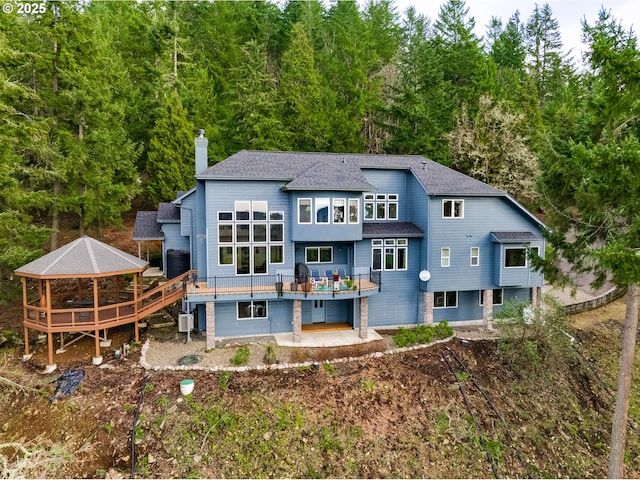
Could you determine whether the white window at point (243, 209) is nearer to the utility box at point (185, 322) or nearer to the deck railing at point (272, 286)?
the deck railing at point (272, 286)

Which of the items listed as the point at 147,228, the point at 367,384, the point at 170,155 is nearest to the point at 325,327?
the point at 367,384

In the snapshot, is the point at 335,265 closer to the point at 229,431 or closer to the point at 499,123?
the point at 229,431

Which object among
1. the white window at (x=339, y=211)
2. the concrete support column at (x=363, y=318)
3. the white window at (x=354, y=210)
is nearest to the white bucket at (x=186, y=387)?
the concrete support column at (x=363, y=318)

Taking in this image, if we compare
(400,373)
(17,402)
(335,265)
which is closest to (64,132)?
(17,402)

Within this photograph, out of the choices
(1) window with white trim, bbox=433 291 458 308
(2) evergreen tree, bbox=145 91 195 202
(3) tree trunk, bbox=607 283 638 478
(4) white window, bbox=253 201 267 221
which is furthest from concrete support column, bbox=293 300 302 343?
(2) evergreen tree, bbox=145 91 195 202

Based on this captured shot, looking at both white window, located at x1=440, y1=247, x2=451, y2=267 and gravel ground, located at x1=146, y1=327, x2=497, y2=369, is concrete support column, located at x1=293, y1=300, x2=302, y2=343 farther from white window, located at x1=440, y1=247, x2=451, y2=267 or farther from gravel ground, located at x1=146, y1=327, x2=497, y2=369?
white window, located at x1=440, y1=247, x2=451, y2=267

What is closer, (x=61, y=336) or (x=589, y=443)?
(x=589, y=443)
